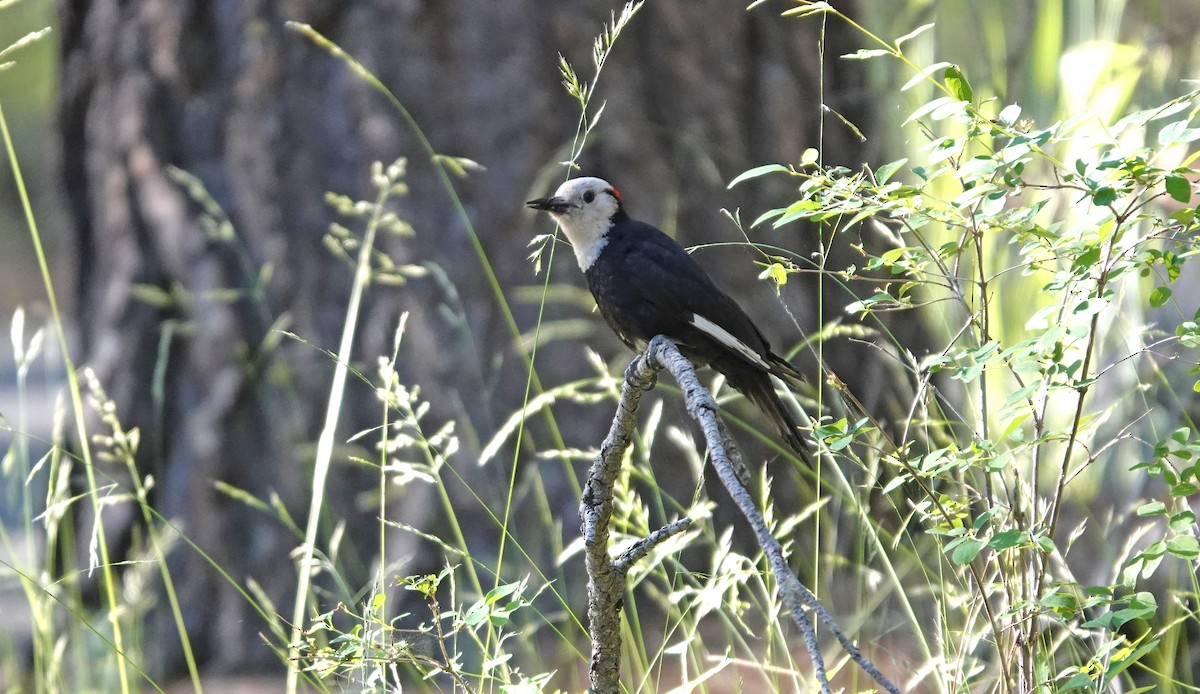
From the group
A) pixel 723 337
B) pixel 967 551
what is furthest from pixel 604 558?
pixel 723 337

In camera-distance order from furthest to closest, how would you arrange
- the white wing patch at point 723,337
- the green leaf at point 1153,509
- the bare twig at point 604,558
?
the white wing patch at point 723,337
the bare twig at point 604,558
the green leaf at point 1153,509

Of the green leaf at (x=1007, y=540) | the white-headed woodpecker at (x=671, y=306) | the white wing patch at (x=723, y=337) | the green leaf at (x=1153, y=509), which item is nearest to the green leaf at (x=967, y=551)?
the green leaf at (x=1007, y=540)

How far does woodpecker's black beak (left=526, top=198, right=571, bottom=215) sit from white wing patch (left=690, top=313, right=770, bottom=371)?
1.13 feet

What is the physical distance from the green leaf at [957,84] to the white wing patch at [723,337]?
789mm

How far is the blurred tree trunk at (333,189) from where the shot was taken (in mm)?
2510

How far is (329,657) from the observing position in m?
1.07

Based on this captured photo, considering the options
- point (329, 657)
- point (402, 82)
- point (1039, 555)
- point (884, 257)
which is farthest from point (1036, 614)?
point (402, 82)

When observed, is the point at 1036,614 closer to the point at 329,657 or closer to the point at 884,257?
the point at 884,257

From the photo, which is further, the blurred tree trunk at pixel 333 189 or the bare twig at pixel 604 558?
the blurred tree trunk at pixel 333 189

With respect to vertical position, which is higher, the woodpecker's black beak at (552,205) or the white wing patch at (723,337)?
the woodpecker's black beak at (552,205)

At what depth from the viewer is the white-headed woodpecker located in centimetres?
189

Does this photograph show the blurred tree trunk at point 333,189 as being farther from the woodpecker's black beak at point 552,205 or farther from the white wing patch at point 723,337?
the white wing patch at point 723,337

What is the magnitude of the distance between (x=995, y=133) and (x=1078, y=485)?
6.58ft

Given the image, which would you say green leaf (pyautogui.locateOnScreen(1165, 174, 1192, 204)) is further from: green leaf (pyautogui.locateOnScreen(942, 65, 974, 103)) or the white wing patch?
the white wing patch
